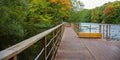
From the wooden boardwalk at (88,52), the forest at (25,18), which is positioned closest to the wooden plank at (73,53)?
the wooden boardwalk at (88,52)

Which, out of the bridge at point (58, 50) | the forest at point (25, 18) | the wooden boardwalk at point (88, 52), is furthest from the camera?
the forest at point (25, 18)

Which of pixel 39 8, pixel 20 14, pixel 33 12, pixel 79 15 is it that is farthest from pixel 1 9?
pixel 79 15

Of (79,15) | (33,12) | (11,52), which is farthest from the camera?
(79,15)

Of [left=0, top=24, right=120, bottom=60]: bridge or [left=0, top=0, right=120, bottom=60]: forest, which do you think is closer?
[left=0, top=24, right=120, bottom=60]: bridge

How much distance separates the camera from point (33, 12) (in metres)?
27.8

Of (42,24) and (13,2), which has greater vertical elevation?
(13,2)

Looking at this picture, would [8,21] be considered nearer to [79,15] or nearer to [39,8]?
[39,8]

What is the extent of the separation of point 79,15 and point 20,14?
156 feet

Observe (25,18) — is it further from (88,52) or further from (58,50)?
(88,52)

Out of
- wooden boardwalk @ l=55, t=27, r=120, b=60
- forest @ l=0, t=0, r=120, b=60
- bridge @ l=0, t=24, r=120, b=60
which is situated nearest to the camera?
bridge @ l=0, t=24, r=120, b=60

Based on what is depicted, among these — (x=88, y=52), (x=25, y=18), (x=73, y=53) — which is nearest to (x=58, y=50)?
(x=73, y=53)

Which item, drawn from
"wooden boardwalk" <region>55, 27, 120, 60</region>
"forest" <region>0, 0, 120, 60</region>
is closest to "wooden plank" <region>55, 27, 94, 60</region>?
"wooden boardwalk" <region>55, 27, 120, 60</region>

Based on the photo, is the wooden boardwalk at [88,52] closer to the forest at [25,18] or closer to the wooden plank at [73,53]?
the wooden plank at [73,53]

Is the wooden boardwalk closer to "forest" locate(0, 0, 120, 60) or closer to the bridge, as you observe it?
the bridge
